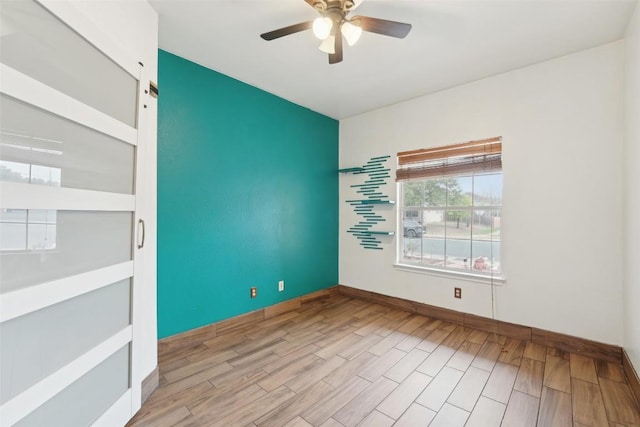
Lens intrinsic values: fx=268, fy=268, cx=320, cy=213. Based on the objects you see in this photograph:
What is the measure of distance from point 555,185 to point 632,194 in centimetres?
56

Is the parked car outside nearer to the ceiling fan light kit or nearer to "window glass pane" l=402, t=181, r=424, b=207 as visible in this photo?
"window glass pane" l=402, t=181, r=424, b=207

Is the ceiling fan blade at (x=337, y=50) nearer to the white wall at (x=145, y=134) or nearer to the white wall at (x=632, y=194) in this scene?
the white wall at (x=145, y=134)

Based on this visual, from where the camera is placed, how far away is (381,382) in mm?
1988

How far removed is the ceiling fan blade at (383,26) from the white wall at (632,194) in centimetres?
162

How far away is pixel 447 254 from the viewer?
10.5ft

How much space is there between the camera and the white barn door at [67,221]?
99 cm

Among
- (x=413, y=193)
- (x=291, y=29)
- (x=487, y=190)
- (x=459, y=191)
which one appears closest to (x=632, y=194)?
(x=487, y=190)

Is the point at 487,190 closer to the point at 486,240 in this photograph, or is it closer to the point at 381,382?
the point at 486,240

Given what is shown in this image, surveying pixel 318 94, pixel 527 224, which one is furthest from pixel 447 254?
pixel 318 94

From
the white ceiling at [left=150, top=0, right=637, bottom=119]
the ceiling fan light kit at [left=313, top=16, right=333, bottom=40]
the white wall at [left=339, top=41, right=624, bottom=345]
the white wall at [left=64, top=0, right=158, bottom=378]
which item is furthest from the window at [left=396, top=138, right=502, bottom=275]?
the white wall at [left=64, top=0, right=158, bottom=378]

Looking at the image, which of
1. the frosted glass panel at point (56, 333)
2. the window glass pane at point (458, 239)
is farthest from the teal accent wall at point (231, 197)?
the window glass pane at point (458, 239)

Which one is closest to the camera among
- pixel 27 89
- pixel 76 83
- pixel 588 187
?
pixel 27 89

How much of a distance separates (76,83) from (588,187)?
367cm

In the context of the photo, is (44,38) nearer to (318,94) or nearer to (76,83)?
(76,83)
